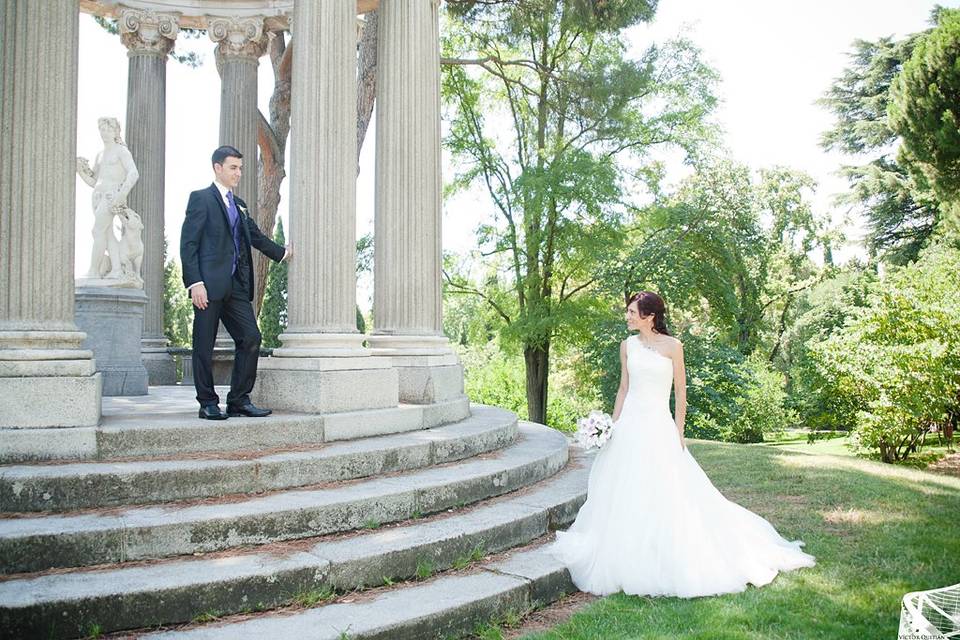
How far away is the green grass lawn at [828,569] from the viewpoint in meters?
4.05

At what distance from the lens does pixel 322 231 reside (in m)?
6.83

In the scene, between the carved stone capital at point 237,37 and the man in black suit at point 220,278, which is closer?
the man in black suit at point 220,278

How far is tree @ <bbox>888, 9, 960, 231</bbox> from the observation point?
62.2 feet

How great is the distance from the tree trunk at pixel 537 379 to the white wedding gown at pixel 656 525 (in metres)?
16.2

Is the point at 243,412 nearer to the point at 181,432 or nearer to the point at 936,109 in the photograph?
the point at 181,432

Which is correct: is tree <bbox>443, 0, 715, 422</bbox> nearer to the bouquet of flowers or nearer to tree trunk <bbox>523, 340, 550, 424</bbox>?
tree trunk <bbox>523, 340, 550, 424</bbox>

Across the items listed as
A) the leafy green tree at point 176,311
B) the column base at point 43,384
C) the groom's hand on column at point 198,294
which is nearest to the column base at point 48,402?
the column base at point 43,384

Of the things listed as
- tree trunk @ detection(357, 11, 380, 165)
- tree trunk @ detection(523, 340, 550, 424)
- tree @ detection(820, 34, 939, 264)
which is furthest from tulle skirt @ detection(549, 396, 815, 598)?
tree @ detection(820, 34, 939, 264)

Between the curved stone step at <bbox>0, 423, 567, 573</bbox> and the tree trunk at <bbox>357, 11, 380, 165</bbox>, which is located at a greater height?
the tree trunk at <bbox>357, 11, 380, 165</bbox>

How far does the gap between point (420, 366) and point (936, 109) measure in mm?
18816

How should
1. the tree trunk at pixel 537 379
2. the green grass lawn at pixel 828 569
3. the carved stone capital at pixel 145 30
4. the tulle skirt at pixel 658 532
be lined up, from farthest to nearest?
→ the tree trunk at pixel 537 379, the carved stone capital at pixel 145 30, the tulle skirt at pixel 658 532, the green grass lawn at pixel 828 569

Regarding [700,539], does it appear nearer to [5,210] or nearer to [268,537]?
[268,537]

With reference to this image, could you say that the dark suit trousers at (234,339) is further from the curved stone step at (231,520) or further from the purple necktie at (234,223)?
the curved stone step at (231,520)

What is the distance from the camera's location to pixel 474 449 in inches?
271
